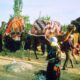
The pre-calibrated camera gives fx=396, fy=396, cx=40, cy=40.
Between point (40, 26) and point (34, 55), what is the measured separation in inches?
64.2

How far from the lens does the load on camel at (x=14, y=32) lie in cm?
2119

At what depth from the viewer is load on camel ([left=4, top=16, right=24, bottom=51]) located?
21188 millimetres

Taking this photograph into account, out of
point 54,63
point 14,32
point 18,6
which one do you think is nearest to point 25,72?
point 54,63

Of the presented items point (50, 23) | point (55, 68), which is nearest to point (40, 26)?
point (50, 23)

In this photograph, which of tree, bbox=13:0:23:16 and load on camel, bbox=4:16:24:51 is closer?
load on camel, bbox=4:16:24:51

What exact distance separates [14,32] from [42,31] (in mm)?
1515

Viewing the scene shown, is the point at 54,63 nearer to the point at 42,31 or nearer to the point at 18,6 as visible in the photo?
the point at 42,31

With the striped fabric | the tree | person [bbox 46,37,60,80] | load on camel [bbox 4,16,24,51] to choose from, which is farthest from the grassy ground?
the tree

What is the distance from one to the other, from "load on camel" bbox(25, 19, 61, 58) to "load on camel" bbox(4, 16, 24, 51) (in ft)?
1.91

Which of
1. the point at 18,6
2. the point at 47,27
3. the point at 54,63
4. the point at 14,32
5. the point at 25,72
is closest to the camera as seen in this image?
the point at 54,63

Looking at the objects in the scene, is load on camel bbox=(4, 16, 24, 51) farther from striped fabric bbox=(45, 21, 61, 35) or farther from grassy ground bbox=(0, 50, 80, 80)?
striped fabric bbox=(45, 21, 61, 35)

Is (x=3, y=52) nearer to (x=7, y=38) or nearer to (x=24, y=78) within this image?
(x=7, y=38)

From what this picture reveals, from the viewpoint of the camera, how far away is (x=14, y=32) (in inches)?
842

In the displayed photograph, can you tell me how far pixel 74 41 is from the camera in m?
20.4
